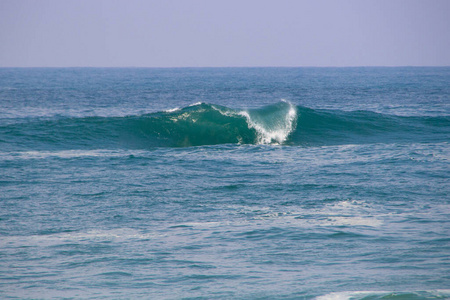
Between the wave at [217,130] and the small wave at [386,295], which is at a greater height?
the wave at [217,130]

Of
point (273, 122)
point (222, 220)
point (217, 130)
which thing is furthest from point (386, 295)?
point (273, 122)

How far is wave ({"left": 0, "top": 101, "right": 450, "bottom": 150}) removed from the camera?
64.3 ft

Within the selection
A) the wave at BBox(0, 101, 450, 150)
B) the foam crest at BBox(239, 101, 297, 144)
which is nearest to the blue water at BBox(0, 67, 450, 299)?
the wave at BBox(0, 101, 450, 150)

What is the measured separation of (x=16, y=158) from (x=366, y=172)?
33.8 feet

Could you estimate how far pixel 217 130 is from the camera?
2106 centimetres

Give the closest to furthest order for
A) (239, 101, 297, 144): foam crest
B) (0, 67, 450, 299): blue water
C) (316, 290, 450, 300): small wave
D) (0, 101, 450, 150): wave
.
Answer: (316, 290, 450, 300): small wave < (0, 67, 450, 299): blue water < (0, 101, 450, 150): wave < (239, 101, 297, 144): foam crest

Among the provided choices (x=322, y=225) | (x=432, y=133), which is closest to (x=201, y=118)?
(x=432, y=133)

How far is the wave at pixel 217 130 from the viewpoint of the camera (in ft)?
64.3

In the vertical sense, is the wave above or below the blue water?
above

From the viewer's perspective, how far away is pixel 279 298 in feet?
18.2

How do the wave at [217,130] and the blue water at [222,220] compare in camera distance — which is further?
the wave at [217,130]

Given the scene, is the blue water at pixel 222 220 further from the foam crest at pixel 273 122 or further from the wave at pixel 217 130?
the foam crest at pixel 273 122

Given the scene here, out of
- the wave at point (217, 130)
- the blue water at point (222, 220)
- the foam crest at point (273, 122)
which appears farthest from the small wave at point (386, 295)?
the foam crest at point (273, 122)

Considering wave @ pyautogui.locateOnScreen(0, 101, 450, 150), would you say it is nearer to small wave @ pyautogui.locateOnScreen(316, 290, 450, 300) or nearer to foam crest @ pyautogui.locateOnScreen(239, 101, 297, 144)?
foam crest @ pyautogui.locateOnScreen(239, 101, 297, 144)
